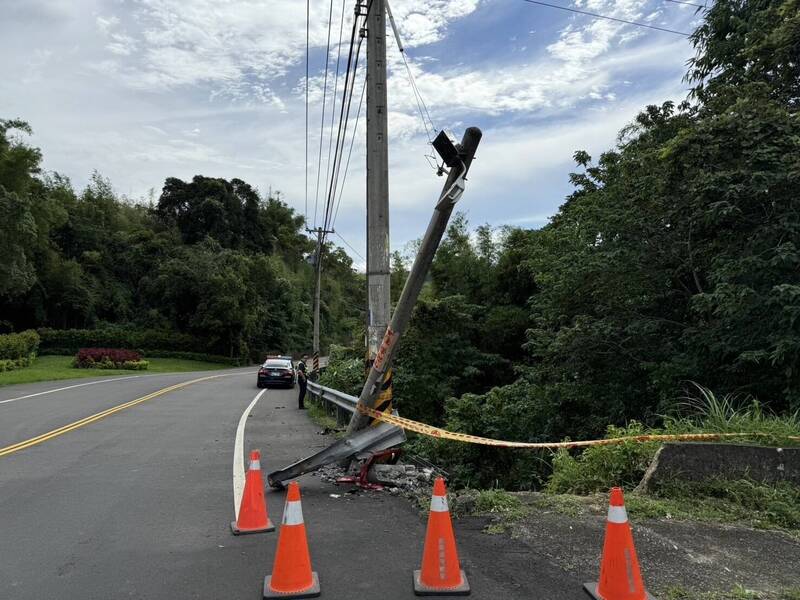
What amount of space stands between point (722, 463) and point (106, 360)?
4180 cm

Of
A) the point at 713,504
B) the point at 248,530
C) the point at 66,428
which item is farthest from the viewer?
the point at 66,428

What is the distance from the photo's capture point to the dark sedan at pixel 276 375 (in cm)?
2773

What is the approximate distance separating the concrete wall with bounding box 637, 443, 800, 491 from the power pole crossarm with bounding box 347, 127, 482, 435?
307cm

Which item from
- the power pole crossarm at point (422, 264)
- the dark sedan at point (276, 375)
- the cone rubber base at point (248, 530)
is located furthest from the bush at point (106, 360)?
the cone rubber base at point (248, 530)

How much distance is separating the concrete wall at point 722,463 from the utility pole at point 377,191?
3406 millimetres

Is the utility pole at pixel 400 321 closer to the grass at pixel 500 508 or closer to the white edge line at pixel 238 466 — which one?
the white edge line at pixel 238 466

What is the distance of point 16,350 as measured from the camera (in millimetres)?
36500

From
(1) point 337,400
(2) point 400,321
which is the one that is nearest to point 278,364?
(1) point 337,400

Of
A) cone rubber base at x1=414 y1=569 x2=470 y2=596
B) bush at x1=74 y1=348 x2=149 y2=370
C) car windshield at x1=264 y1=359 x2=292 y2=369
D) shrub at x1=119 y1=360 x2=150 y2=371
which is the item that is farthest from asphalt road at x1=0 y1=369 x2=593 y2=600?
shrub at x1=119 y1=360 x2=150 y2=371

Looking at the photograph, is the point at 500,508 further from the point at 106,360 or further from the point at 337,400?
the point at 106,360

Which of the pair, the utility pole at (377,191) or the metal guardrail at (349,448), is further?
the utility pole at (377,191)

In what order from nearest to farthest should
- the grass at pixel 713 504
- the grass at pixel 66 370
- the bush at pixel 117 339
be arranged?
the grass at pixel 713 504, the grass at pixel 66 370, the bush at pixel 117 339

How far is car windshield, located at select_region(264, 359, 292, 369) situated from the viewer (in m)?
28.3

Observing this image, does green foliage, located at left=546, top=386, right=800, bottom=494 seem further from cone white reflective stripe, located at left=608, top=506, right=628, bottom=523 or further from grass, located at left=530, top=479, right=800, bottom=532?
cone white reflective stripe, located at left=608, top=506, right=628, bottom=523
